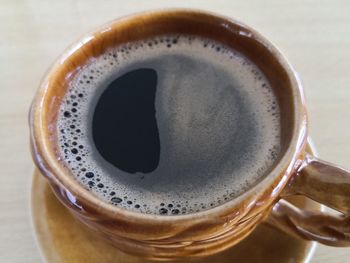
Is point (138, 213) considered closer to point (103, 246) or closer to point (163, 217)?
point (163, 217)

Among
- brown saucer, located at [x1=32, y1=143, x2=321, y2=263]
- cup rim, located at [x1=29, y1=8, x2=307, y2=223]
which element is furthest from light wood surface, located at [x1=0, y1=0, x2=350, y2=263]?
cup rim, located at [x1=29, y1=8, x2=307, y2=223]

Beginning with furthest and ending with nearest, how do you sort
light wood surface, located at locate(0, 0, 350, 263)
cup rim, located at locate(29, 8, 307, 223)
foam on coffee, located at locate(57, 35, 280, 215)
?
light wood surface, located at locate(0, 0, 350, 263), foam on coffee, located at locate(57, 35, 280, 215), cup rim, located at locate(29, 8, 307, 223)

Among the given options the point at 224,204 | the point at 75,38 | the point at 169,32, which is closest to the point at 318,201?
the point at 224,204

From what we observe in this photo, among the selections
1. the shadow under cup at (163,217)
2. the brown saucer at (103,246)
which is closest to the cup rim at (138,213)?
the shadow under cup at (163,217)

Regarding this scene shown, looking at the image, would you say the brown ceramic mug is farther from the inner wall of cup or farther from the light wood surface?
the light wood surface

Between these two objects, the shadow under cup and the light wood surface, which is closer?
the shadow under cup

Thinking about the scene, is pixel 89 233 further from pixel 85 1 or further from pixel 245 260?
pixel 85 1

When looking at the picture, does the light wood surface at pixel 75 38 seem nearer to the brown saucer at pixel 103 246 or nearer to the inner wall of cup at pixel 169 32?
the brown saucer at pixel 103 246

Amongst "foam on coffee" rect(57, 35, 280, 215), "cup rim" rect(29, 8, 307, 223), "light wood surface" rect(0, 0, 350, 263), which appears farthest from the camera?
"light wood surface" rect(0, 0, 350, 263)

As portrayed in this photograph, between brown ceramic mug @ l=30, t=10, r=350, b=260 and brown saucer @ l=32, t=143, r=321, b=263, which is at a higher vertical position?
brown ceramic mug @ l=30, t=10, r=350, b=260
